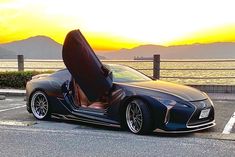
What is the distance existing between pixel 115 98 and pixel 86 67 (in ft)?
2.60

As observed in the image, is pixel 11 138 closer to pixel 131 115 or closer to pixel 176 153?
pixel 131 115

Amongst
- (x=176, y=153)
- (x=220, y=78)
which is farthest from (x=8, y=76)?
(x=176, y=153)

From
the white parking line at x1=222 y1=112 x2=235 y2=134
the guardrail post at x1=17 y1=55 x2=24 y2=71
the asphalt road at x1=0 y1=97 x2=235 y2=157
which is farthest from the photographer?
the guardrail post at x1=17 y1=55 x2=24 y2=71

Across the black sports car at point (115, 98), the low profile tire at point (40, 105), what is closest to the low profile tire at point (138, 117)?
the black sports car at point (115, 98)

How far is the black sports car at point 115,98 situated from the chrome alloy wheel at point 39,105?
0.02m

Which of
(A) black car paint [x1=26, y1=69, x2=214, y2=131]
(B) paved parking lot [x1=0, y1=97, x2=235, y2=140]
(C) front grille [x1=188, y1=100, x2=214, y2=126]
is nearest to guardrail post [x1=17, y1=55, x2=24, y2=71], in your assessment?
(B) paved parking lot [x1=0, y1=97, x2=235, y2=140]

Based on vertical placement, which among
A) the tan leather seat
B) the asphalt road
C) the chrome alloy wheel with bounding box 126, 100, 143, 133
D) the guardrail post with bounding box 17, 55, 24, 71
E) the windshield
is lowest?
the asphalt road

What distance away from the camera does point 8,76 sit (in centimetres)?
1622

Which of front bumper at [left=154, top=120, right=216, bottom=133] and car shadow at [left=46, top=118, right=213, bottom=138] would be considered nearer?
front bumper at [left=154, top=120, right=216, bottom=133]

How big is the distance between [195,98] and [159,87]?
0.67m

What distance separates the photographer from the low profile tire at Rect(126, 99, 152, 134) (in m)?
7.41

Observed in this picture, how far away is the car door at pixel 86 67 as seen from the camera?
8.05 meters

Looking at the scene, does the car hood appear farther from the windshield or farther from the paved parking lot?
the paved parking lot

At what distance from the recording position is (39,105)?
935 cm
